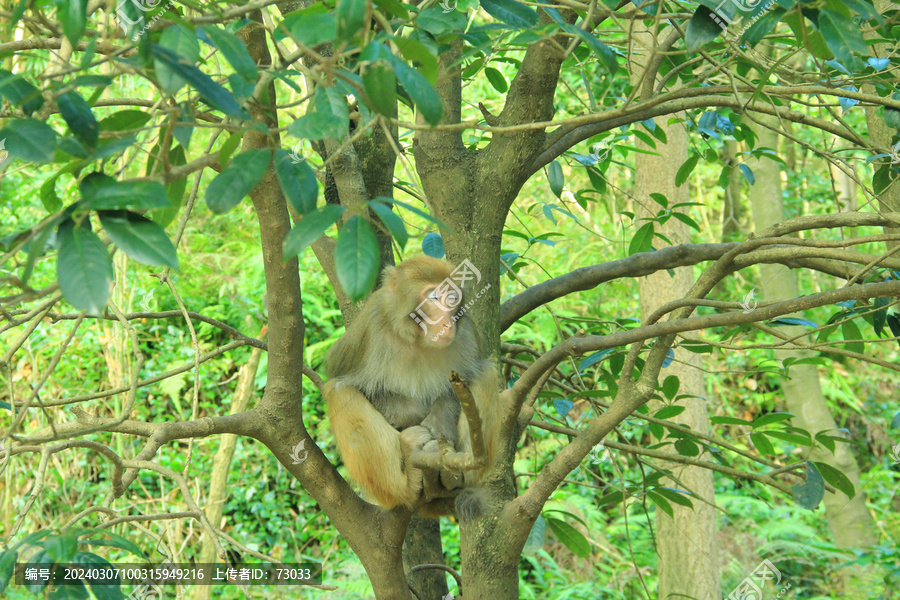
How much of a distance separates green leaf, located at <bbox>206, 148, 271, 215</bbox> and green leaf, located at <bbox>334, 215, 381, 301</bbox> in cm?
19

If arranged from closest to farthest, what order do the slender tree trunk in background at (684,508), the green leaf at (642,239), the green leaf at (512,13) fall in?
the green leaf at (512,13)
the green leaf at (642,239)
the slender tree trunk in background at (684,508)

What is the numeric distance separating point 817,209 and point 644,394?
9.59m

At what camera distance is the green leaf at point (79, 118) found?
1218mm

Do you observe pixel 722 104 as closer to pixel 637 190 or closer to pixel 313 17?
pixel 313 17

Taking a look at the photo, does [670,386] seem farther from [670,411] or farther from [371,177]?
[371,177]

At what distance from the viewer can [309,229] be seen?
3.87 ft

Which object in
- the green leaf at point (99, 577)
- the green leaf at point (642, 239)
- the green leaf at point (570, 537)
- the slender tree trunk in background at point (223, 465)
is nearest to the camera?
the green leaf at point (99, 577)

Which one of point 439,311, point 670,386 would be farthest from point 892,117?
point 439,311

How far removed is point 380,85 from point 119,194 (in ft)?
1.46

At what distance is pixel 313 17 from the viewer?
124 centimetres

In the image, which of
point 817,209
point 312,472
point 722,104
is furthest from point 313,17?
point 817,209

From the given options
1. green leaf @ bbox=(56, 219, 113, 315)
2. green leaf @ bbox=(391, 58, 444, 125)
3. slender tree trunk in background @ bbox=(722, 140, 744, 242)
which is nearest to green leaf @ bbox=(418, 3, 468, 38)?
green leaf @ bbox=(391, 58, 444, 125)

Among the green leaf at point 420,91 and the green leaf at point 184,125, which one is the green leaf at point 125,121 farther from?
the green leaf at point 420,91

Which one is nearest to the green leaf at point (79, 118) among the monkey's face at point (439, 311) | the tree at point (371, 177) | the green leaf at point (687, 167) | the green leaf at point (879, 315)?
the tree at point (371, 177)
